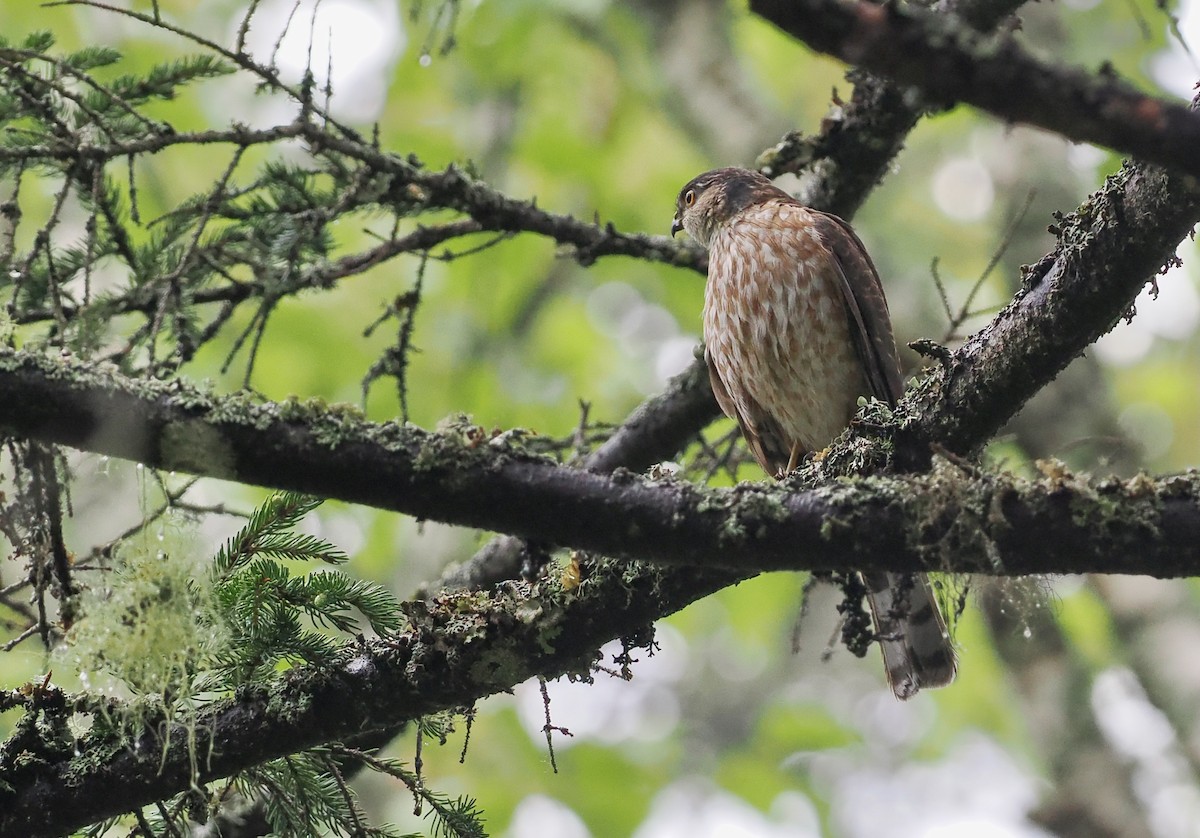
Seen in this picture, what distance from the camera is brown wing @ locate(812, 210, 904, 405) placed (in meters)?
4.54

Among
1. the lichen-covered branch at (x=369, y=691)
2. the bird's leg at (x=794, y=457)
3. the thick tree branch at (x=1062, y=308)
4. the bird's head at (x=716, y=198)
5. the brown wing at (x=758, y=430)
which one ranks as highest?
the bird's head at (x=716, y=198)

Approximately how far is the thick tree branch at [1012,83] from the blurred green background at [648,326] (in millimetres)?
4877

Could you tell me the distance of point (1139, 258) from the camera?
8.20 feet

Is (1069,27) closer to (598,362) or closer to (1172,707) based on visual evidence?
(598,362)

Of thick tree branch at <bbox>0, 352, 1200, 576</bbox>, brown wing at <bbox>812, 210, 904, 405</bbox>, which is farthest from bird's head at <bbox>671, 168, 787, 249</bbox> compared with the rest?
thick tree branch at <bbox>0, 352, 1200, 576</bbox>

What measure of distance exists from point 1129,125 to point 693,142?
7.01 metres

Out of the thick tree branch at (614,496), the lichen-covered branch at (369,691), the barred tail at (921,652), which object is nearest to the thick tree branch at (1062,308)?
the thick tree branch at (614,496)

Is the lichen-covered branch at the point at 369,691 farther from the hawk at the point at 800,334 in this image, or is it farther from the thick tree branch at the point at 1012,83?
the hawk at the point at 800,334

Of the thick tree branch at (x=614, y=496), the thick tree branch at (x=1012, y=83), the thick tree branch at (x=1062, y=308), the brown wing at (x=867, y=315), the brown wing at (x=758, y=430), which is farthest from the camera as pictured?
the brown wing at (x=758, y=430)

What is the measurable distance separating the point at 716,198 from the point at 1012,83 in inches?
166

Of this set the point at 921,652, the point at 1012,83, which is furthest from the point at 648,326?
the point at 1012,83

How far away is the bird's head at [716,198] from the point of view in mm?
5516

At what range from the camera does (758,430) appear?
495 cm

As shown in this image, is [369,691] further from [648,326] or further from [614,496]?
[648,326]
